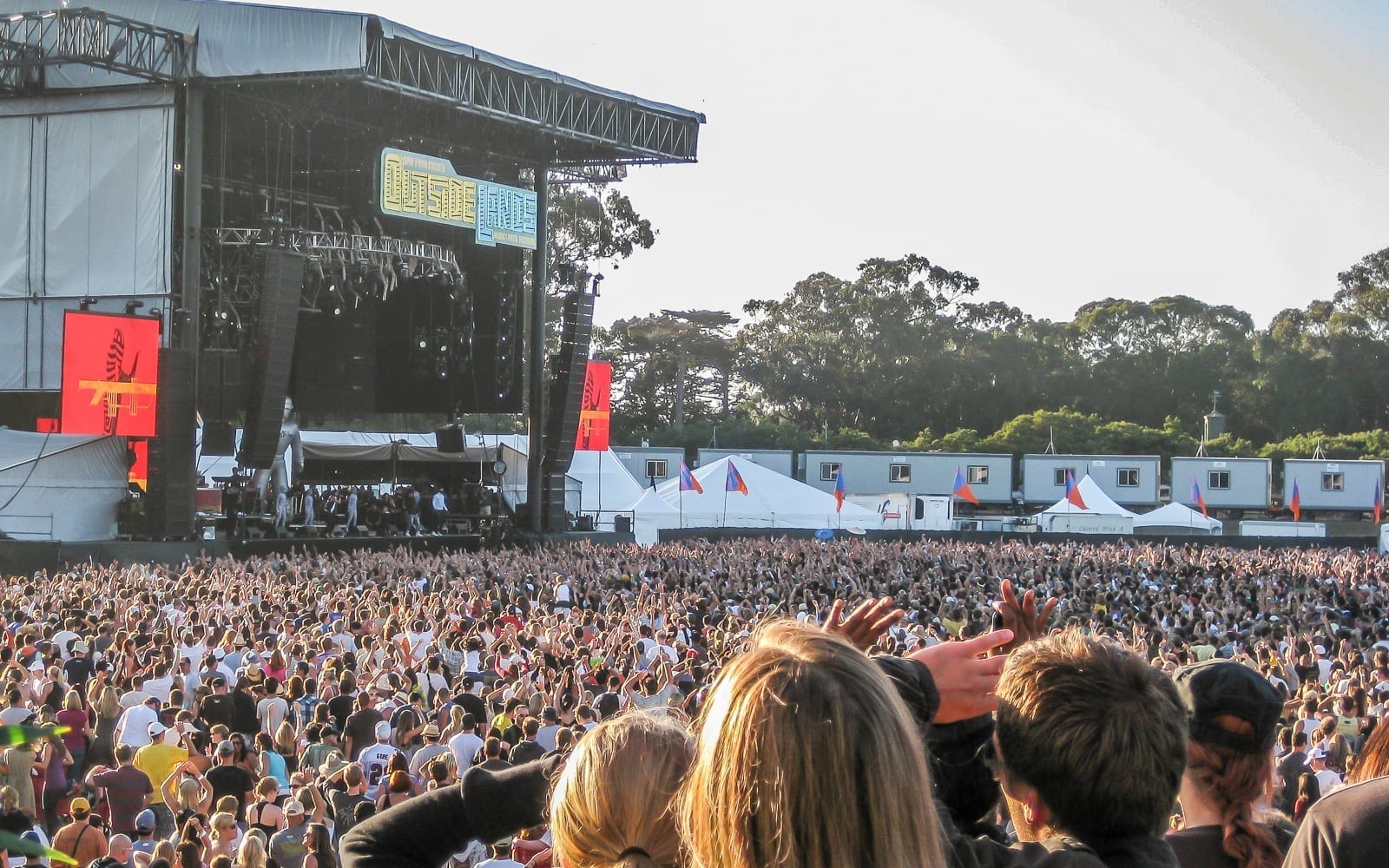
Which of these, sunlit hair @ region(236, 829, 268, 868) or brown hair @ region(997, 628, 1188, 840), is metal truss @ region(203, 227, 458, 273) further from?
brown hair @ region(997, 628, 1188, 840)

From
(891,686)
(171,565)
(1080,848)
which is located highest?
(891,686)

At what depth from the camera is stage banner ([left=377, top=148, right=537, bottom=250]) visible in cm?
2589

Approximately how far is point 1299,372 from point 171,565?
52859mm

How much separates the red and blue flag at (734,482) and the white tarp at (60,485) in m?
13.8

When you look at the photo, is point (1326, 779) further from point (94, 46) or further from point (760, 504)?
point (760, 504)

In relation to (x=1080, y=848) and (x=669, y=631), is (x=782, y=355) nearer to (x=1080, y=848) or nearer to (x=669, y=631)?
(x=669, y=631)

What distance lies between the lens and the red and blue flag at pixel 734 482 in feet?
110

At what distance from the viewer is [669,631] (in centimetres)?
1219

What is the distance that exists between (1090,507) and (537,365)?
53.5ft

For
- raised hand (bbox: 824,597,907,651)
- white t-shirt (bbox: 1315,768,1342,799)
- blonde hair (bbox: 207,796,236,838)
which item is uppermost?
raised hand (bbox: 824,597,907,651)

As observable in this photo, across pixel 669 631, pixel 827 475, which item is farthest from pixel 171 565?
pixel 827 475

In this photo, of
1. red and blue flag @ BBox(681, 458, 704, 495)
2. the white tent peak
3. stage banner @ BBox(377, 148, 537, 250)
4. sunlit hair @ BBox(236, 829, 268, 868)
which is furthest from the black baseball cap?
the white tent peak

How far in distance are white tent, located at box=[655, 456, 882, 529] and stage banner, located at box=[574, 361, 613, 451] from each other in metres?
2.43

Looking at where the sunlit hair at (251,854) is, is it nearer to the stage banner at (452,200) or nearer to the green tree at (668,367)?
the stage banner at (452,200)
